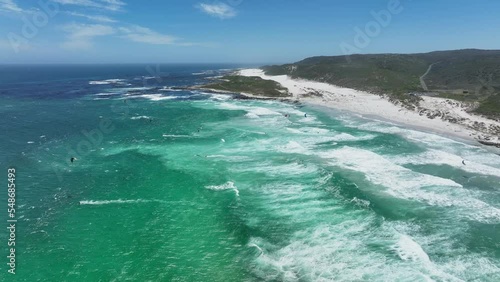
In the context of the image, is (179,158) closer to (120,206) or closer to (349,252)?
(120,206)

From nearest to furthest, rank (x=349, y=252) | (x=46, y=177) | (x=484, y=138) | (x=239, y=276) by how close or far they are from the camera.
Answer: (x=239, y=276) → (x=349, y=252) → (x=46, y=177) → (x=484, y=138)

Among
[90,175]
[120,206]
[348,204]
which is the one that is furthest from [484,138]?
[90,175]

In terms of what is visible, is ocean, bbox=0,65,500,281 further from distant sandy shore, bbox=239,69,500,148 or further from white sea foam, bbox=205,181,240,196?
distant sandy shore, bbox=239,69,500,148

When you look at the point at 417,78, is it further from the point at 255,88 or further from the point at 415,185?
the point at 415,185

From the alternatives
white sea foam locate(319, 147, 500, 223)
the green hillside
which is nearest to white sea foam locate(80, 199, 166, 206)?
white sea foam locate(319, 147, 500, 223)

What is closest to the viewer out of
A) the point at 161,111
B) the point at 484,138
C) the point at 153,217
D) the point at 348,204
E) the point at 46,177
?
the point at 153,217

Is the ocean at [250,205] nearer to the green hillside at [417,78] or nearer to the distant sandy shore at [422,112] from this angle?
the distant sandy shore at [422,112]
